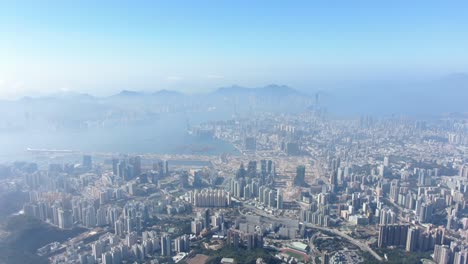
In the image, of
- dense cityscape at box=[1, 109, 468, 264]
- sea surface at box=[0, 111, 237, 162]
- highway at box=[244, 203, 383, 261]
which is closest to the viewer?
dense cityscape at box=[1, 109, 468, 264]

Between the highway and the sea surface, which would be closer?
the highway

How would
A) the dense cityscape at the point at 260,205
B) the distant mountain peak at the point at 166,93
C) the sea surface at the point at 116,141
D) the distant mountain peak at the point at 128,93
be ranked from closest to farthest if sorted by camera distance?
1. the dense cityscape at the point at 260,205
2. the sea surface at the point at 116,141
3. the distant mountain peak at the point at 128,93
4. the distant mountain peak at the point at 166,93

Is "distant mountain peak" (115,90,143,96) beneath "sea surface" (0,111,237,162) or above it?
above

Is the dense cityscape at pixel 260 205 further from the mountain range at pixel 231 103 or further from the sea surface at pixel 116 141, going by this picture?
the mountain range at pixel 231 103

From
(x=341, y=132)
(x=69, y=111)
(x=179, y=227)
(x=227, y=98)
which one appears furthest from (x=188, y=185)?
(x=227, y=98)

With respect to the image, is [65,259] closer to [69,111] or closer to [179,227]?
[179,227]

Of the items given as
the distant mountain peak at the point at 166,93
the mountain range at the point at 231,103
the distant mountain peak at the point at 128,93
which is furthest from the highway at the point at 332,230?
the distant mountain peak at the point at 166,93

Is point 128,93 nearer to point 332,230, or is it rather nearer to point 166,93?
point 166,93

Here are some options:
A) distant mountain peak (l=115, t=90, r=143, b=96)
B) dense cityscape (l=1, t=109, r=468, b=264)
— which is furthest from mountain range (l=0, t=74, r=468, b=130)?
dense cityscape (l=1, t=109, r=468, b=264)

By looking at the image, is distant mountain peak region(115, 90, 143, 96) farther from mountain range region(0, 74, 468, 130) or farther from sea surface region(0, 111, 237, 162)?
sea surface region(0, 111, 237, 162)

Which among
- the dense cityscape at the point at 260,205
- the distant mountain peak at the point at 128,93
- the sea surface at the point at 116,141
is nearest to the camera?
the dense cityscape at the point at 260,205
